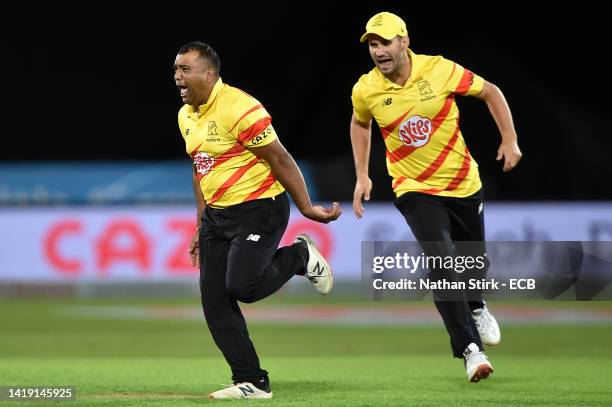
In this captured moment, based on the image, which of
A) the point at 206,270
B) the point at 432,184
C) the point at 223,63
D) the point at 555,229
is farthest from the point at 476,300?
the point at 223,63

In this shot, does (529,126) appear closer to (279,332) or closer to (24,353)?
(279,332)

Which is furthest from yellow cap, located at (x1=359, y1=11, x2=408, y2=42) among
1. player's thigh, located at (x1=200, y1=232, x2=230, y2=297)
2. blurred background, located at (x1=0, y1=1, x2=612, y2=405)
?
blurred background, located at (x1=0, y1=1, x2=612, y2=405)

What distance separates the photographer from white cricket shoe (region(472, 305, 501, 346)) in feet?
25.2

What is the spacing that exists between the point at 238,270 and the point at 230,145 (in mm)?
702

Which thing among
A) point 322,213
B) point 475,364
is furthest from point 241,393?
point 475,364

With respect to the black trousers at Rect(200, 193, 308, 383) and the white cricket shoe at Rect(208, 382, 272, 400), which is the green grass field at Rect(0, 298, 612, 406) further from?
the black trousers at Rect(200, 193, 308, 383)

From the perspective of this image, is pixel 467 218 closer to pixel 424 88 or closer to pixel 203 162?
pixel 424 88

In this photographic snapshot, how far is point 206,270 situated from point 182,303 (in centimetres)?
1004

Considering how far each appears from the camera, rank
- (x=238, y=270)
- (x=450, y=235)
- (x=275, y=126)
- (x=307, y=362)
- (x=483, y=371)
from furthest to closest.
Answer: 1. (x=275, y=126)
2. (x=307, y=362)
3. (x=450, y=235)
4. (x=483, y=371)
5. (x=238, y=270)

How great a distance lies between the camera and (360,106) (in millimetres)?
7523

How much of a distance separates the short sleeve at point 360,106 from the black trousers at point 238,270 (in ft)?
3.84

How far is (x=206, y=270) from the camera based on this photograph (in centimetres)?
660

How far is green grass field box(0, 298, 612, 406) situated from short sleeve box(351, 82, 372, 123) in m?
1.71

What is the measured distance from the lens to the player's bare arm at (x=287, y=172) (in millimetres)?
6406
